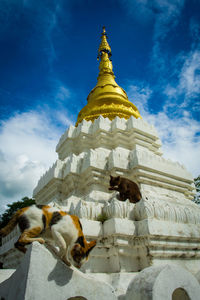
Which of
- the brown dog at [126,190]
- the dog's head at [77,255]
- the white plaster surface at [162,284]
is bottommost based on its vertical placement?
the white plaster surface at [162,284]

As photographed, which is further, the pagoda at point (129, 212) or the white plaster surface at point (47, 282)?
the pagoda at point (129, 212)

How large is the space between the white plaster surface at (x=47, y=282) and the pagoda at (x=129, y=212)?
182 mm

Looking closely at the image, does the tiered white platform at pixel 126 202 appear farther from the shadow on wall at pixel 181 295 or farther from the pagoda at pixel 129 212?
the shadow on wall at pixel 181 295

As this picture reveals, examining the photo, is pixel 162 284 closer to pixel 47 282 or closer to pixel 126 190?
pixel 47 282

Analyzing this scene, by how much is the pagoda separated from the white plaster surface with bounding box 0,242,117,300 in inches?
7.2

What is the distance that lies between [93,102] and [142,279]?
11.2 m

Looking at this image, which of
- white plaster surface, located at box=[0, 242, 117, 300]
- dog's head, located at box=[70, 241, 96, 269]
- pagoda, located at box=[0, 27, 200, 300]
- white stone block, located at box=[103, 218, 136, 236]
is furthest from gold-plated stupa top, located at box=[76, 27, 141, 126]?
white plaster surface, located at box=[0, 242, 117, 300]

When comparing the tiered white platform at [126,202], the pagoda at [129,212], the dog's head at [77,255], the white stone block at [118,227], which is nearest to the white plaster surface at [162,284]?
the pagoda at [129,212]

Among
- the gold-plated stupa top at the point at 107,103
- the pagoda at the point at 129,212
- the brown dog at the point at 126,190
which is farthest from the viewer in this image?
the gold-plated stupa top at the point at 107,103

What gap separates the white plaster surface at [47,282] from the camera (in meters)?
2.15

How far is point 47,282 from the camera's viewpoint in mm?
2236

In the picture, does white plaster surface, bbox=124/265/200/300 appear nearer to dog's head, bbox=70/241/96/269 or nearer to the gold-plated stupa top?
dog's head, bbox=70/241/96/269

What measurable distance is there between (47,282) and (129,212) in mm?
3021

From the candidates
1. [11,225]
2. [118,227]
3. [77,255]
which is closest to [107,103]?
[118,227]
